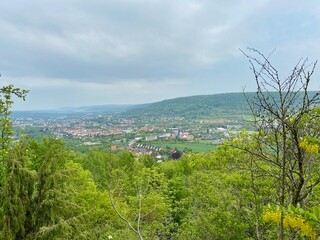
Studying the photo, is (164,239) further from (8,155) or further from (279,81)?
(279,81)

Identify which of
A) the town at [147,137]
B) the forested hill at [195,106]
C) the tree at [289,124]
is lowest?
the town at [147,137]

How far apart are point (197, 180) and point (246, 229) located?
3.66 m

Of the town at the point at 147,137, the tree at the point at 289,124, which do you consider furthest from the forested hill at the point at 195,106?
the tree at the point at 289,124

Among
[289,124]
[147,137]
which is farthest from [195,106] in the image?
[289,124]

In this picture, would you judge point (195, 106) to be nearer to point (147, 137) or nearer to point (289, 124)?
point (147, 137)

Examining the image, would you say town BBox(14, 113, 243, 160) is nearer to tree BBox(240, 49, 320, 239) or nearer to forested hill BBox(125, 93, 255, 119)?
forested hill BBox(125, 93, 255, 119)

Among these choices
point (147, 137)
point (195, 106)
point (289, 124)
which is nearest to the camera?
point (289, 124)

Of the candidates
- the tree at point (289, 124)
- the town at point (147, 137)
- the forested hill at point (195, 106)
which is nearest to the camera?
the tree at point (289, 124)

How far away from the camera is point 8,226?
8062 millimetres

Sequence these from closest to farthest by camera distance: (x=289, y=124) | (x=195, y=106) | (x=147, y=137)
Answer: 1. (x=289, y=124)
2. (x=147, y=137)
3. (x=195, y=106)

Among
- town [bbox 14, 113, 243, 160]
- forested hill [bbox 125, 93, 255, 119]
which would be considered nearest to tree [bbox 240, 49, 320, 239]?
town [bbox 14, 113, 243, 160]

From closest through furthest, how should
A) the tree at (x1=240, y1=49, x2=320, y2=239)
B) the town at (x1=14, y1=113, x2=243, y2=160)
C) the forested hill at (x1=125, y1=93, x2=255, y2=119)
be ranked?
the tree at (x1=240, y1=49, x2=320, y2=239)
the town at (x1=14, y1=113, x2=243, y2=160)
the forested hill at (x1=125, y1=93, x2=255, y2=119)

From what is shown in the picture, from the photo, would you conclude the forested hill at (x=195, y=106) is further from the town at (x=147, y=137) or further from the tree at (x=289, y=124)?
the tree at (x=289, y=124)

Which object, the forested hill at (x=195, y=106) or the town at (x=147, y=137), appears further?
the forested hill at (x=195, y=106)
